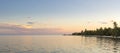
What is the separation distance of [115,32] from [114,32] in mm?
2637

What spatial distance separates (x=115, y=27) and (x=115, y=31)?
21.8 feet

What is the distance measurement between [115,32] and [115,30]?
2064mm

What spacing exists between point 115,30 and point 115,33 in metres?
2.92

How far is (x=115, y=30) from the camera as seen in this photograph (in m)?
193

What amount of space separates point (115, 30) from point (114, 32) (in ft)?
13.1

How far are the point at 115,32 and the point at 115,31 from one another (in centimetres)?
93

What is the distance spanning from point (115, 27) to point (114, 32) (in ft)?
18.3

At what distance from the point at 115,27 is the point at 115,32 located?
7.10m

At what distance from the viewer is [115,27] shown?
199125 millimetres

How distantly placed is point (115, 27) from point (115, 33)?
25.3 ft

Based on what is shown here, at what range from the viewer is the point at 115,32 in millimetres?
193875

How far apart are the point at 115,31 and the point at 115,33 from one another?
6.06ft

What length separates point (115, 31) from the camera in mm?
193750
